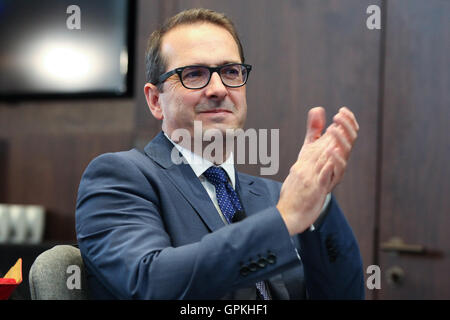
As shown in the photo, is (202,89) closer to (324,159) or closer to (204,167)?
(204,167)

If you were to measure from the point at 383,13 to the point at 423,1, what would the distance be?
0.51ft

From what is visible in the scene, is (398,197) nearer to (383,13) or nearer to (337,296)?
(383,13)

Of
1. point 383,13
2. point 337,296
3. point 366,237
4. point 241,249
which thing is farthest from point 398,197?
point 241,249

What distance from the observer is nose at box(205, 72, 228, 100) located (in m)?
1.32

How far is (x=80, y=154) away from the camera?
11.4 ft

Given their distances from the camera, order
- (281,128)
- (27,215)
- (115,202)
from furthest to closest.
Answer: (27,215), (281,128), (115,202)

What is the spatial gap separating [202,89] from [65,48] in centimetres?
239

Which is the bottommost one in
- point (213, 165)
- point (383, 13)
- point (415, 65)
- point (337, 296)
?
point (337, 296)

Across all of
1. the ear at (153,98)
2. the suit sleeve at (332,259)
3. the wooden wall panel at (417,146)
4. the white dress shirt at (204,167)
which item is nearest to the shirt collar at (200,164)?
the white dress shirt at (204,167)

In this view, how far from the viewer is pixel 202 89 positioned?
1.34 m

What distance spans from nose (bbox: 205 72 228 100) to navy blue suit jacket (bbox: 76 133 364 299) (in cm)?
17

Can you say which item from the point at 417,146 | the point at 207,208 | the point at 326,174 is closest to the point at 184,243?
the point at 207,208

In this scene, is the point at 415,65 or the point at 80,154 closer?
the point at 415,65

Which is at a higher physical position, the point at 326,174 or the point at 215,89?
the point at 215,89
